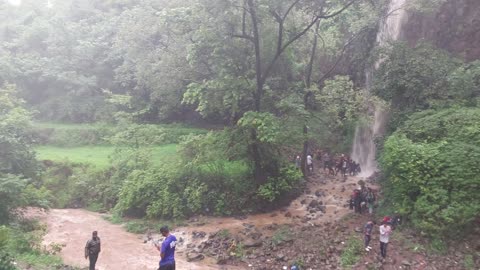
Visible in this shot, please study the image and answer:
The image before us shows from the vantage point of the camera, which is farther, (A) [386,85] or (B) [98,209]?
(B) [98,209]

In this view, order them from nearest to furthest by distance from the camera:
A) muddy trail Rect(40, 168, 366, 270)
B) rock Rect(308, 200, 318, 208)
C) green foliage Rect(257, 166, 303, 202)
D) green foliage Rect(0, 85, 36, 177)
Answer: muddy trail Rect(40, 168, 366, 270) < green foliage Rect(0, 85, 36, 177) < rock Rect(308, 200, 318, 208) < green foliage Rect(257, 166, 303, 202)

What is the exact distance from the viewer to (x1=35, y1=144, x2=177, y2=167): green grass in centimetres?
2620

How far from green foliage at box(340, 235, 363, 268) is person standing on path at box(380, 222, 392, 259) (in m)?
0.87

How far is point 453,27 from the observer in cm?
2233

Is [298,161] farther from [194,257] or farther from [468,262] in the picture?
[468,262]

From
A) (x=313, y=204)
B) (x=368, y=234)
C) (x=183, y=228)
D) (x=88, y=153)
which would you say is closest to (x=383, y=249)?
(x=368, y=234)

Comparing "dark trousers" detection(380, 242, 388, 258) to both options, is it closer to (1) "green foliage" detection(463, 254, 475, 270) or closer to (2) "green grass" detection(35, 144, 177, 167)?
(1) "green foliage" detection(463, 254, 475, 270)

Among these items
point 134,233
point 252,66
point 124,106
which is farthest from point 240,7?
point 124,106

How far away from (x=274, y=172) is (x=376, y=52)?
7623 mm

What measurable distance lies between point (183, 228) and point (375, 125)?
1266cm

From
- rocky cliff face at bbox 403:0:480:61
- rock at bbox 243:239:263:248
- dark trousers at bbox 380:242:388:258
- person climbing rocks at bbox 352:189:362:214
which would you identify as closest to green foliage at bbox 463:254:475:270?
dark trousers at bbox 380:242:388:258

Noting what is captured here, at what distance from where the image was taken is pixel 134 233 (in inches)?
757

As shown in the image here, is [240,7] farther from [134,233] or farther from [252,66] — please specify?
[134,233]

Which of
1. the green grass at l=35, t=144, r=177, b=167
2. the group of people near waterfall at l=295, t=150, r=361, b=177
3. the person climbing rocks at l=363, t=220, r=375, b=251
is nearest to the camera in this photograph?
the person climbing rocks at l=363, t=220, r=375, b=251
